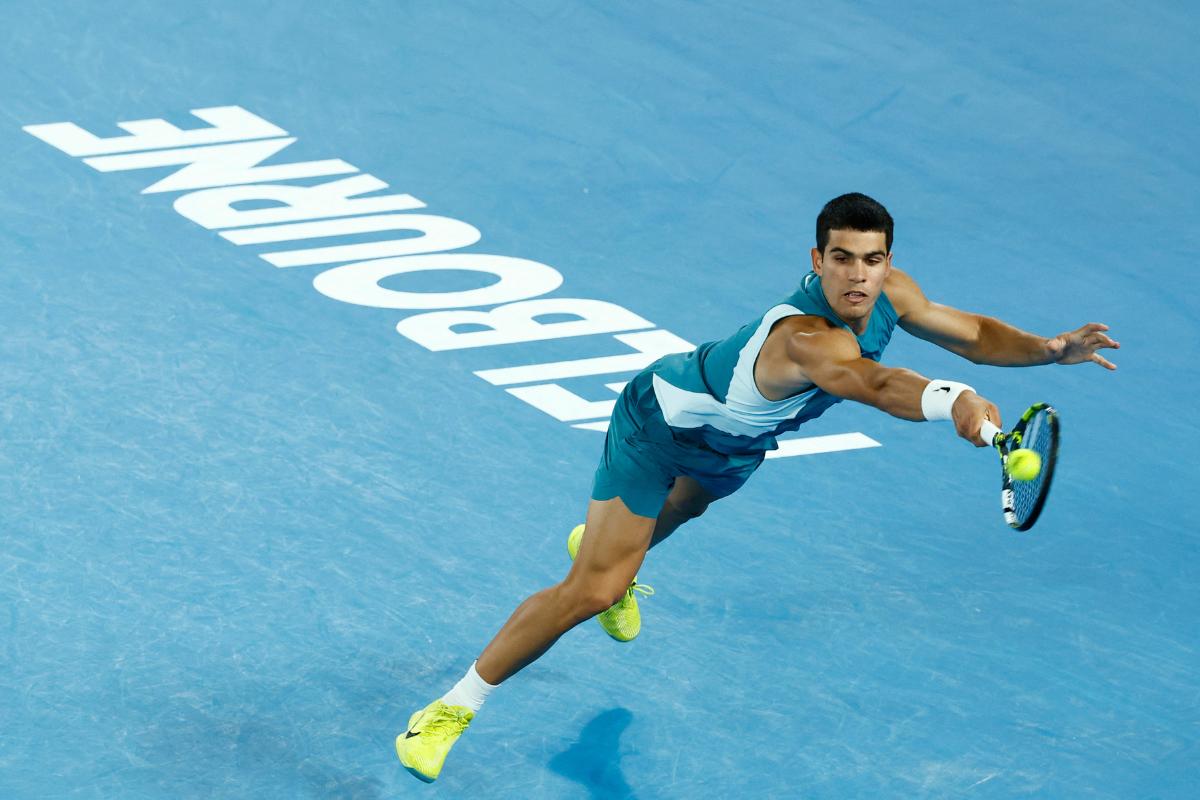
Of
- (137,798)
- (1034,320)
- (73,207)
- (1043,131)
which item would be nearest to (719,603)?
(137,798)

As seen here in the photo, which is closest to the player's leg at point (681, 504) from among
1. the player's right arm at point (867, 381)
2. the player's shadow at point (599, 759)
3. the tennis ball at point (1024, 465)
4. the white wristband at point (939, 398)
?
the player's shadow at point (599, 759)

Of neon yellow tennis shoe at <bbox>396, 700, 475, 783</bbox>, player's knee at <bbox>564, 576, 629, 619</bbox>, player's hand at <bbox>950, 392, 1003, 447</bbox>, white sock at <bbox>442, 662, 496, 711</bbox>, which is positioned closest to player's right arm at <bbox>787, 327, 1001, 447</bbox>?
player's hand at <bbox>950, 392, 1003, 447</bbox>

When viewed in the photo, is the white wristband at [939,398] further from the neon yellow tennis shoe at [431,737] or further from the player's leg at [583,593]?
the neon yellow tennis shoe at [431,737]

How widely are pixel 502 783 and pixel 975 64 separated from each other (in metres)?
7.43

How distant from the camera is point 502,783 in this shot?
236 inches

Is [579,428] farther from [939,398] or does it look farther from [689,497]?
[939,398]

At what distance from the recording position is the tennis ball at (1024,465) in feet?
14.8

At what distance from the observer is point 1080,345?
19.2 feet

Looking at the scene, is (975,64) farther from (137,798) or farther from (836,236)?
(137,798)

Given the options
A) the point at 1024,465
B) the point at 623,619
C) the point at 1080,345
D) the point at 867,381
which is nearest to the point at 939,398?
the point at 867,381

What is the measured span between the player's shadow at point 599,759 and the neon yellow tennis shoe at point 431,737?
0.36 meters

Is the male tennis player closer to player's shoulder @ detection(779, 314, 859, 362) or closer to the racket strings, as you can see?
player's shoulder @ detection(779, 314, 859, 362)

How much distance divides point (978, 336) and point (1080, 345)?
409 millimetres

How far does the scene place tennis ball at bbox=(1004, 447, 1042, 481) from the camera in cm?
451
